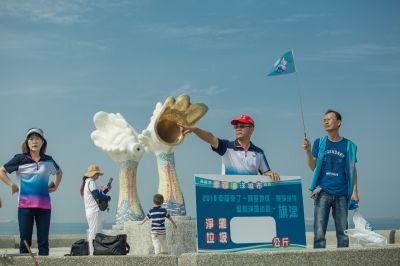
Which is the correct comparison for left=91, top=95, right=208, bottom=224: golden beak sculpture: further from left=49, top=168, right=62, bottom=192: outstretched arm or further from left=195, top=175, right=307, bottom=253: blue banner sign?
left=195, top=175, right=307, bottom=253: blue banner sign

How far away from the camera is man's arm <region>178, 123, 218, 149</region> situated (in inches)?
258

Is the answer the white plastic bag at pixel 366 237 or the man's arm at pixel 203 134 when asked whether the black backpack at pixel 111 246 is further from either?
the white plastic bag at pixel 366 237

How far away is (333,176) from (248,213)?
1.73 m

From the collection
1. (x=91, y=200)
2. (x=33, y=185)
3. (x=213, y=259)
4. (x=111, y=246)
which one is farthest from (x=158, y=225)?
(x=213, y=259)

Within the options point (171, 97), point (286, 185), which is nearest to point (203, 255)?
point (286, 185)

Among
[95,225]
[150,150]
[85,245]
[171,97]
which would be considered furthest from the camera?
[150,150]

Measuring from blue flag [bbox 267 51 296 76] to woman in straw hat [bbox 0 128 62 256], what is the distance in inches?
122

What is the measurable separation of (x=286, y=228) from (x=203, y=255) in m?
1.18

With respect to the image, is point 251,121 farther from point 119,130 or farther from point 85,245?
point 119,130

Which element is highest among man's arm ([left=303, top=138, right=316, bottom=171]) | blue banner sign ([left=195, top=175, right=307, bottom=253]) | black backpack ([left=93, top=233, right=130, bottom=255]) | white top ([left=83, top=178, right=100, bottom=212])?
man's arm ([left=303, top=138, right=316, bottom=171])

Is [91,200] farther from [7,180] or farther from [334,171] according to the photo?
[334,171]

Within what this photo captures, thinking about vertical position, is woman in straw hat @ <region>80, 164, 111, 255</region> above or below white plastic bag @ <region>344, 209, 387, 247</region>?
above

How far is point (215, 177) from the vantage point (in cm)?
638

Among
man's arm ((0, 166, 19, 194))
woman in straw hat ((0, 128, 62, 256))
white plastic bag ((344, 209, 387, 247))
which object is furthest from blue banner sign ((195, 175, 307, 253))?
man's arm ((0, 166, 19, 194))
